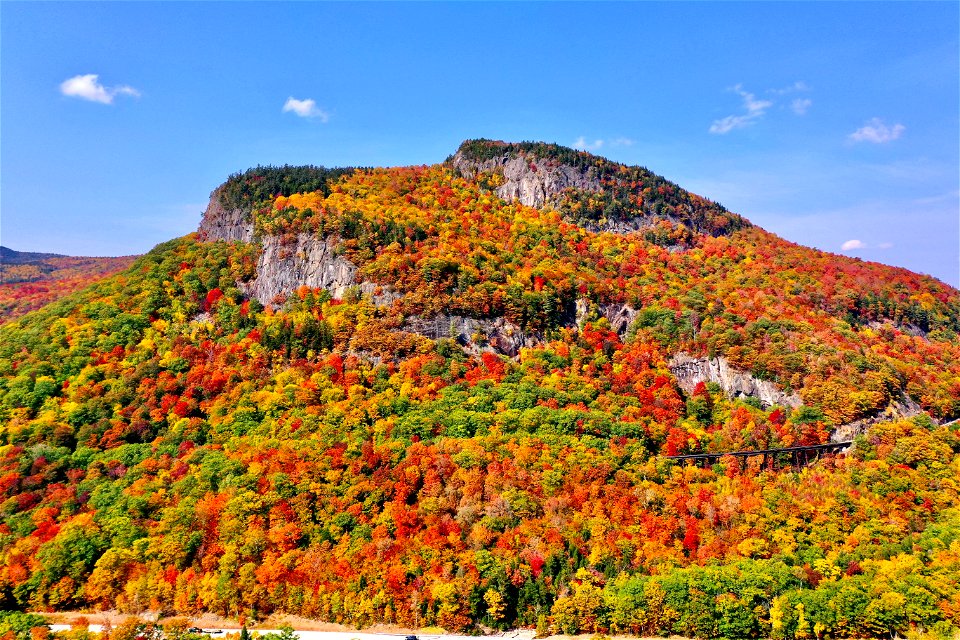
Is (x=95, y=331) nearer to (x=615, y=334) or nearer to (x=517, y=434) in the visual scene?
(x=517, y=434)

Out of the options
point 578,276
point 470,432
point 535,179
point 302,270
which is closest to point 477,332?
point 470,432

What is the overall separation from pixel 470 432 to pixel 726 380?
5480cm

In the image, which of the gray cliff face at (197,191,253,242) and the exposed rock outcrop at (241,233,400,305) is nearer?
the exposed rock outcrop at (241,233,400,305)

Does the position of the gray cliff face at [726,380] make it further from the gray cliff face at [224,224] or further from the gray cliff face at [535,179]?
the gray cliff face at [224,224]

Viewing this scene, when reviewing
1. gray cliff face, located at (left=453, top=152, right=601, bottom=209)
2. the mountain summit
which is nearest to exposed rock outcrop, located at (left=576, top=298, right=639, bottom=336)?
the mountain summit

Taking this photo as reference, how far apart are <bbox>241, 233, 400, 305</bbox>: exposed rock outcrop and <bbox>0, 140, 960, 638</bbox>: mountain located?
50 centimetres

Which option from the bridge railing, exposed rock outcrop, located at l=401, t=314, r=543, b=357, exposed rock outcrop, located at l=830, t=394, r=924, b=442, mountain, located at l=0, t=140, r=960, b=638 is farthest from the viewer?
exposed rock outcrop, located at l=401, t=314, r=543, b=357

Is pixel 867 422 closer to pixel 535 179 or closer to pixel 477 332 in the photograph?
pixel 477 332

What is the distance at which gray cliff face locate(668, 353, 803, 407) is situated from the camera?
10469cm

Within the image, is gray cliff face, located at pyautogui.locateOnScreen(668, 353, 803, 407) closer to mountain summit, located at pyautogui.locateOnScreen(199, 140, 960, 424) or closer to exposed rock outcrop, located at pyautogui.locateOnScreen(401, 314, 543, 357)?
mountain summit, located at pyautogui.locateOnScreen(199, 140, 960, 424)

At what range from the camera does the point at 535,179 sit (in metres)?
180

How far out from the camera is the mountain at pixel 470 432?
228ft

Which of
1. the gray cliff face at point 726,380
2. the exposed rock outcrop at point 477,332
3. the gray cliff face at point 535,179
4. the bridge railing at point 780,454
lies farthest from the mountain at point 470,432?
the gray cliff face at point 535,179

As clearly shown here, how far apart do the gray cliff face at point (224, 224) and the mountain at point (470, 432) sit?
0.66m
